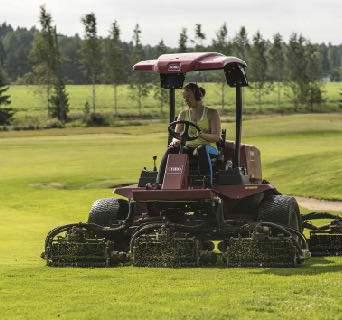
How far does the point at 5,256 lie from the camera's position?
15.1m

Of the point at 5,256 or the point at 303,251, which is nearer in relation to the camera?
the point at 303,251

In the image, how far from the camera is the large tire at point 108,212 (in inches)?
549

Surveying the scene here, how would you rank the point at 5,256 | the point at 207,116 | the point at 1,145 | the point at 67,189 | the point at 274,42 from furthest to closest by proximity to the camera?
the point at 274,42 < the point at 1,145 < the point at 67,189 < the point at 5,256 < the point at 207,116

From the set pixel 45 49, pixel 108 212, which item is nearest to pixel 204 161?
pixel 108 212

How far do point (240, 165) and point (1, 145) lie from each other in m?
47.7

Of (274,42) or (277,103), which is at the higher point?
(274,42)

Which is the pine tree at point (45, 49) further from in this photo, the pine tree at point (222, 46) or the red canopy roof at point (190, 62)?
the red canopy roof at point (190, 62)

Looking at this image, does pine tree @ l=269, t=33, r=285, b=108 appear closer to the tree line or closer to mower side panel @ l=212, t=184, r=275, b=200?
the tree line

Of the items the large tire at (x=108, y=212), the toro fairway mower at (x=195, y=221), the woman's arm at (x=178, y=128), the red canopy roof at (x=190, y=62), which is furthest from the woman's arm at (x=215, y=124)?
the large tire at (x=108, y=212)

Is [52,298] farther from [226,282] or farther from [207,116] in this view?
[207,116]

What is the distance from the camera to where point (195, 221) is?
12.7 m

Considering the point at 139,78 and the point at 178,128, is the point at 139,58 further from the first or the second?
the point at 178,128

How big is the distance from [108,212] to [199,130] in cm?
217

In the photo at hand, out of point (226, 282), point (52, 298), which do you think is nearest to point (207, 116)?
point (226, 282)
